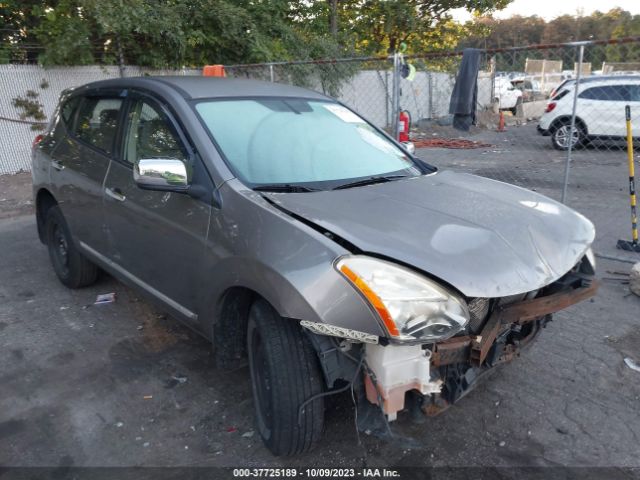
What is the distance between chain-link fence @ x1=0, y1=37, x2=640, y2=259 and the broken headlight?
12.7 ft

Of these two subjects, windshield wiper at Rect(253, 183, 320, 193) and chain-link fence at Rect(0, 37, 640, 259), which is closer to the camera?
windshield wiper at Rect(253, 183, 320, 193)

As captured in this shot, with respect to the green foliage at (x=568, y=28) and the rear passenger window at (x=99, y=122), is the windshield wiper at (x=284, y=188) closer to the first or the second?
the rear passenger window at (x=99, y=122)

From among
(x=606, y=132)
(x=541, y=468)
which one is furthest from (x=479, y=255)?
(x=606, y=132)

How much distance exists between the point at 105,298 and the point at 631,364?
4.11m

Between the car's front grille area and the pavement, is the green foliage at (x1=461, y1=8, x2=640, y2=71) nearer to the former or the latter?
the pavement

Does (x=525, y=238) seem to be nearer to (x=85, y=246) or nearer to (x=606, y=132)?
(x=85, y=246)

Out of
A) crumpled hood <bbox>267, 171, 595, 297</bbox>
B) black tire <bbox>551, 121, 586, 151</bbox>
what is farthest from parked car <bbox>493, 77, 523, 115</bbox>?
crumpled hood <bbox>267, 171, 595, 297</bbox>

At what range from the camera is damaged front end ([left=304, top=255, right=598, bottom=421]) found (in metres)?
2.14

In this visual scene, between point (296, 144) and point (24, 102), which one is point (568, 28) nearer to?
point (24, 102)

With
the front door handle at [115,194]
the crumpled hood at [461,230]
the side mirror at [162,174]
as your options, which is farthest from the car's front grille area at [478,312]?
the front door handle at [115,194]

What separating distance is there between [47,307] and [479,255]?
12.2 ft

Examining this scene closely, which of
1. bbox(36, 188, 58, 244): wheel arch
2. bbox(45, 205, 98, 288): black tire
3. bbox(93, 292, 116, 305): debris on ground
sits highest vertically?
bbox(36, 188, 58, 244): wheel arch

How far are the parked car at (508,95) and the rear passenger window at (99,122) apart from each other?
2263cm

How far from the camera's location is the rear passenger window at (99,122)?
3.70 meters
